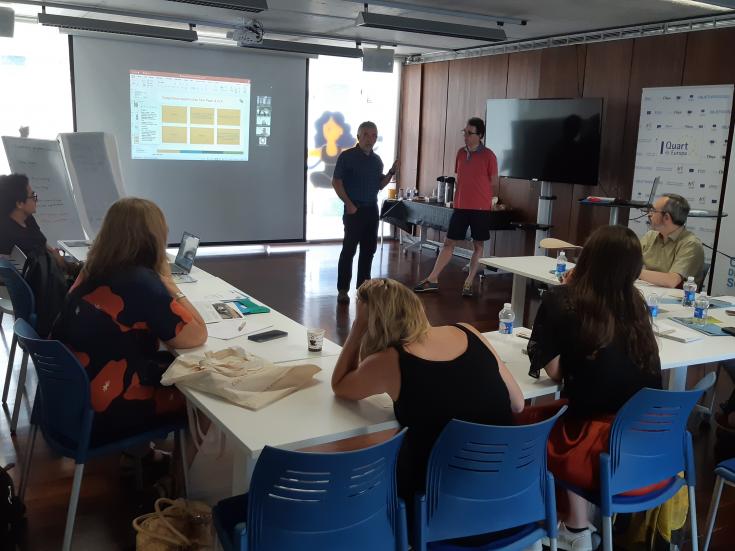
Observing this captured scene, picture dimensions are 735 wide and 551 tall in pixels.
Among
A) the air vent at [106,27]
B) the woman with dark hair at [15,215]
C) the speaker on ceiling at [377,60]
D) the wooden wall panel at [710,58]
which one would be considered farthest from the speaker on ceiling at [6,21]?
the wooden wall panel at [710,58]

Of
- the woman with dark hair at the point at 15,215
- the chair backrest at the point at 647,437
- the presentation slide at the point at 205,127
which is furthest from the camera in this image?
the presentation slide at the point at 205,127

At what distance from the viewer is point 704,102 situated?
590 cm

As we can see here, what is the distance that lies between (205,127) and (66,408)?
6.51m

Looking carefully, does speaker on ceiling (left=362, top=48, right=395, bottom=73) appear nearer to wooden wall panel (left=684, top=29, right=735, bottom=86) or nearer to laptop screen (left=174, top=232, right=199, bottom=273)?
wooden wall panel (left=684, top=29, right=735, bottom=86)

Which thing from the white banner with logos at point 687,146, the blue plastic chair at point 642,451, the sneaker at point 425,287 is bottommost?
the sneaker at point 425,287

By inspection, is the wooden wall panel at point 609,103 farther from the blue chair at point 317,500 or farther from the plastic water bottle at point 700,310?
the blue chair at point 317,500

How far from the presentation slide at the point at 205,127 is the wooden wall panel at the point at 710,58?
470 cm

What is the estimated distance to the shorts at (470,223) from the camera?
711 cm

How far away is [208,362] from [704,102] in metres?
5.25

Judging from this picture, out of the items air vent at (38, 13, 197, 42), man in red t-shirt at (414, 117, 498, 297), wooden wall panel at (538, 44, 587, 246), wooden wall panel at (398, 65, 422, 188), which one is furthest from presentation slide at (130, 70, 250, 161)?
wooden wall panel at (538, 44, 587, 246)

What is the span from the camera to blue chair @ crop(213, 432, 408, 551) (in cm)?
168

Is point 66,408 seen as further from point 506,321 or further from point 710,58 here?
point 710,58

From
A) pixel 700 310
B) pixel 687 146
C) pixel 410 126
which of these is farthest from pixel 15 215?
pixel 410 126

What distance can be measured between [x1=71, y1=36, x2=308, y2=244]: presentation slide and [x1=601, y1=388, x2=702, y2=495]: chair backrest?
7006mm
